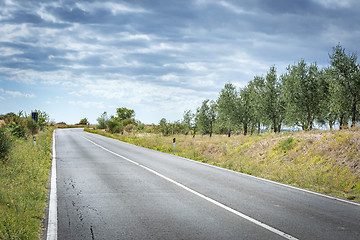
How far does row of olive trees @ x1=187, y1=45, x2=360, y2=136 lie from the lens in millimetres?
31719

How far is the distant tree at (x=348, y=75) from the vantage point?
31.0 meters

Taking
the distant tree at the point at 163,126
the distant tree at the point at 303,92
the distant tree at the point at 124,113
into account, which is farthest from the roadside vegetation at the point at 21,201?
the distant tree at the point at 124,113

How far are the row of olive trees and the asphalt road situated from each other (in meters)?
23.1

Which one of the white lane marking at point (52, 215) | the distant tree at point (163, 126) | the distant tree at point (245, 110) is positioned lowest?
the white lane marking at point (52, 215)

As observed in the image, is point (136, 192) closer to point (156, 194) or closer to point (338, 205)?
point (156, 194)

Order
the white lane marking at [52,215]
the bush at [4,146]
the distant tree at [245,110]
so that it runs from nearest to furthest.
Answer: the white lane marking at [52,215] → the bush at [4,146] → the distant tree at [245,110]

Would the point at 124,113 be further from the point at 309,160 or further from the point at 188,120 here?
the point at 309,160

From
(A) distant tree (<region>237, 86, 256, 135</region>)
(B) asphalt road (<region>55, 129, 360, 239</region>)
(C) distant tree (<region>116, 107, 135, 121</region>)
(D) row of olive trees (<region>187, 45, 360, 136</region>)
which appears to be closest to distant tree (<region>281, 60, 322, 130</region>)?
(D) row of olive trees (<region>187, 45, 360, 136</region>)

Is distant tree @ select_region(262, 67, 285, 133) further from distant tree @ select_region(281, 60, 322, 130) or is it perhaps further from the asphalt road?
the asphalt road

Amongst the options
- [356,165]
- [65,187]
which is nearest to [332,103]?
[356,165]

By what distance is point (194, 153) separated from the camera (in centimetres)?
1820

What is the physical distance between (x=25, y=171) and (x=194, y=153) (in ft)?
35.0

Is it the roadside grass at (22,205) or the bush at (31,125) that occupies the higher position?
the bush at (31,125)

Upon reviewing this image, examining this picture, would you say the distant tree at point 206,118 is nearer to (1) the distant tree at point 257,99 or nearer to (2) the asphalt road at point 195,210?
(1) the distant tree at point 257,99
